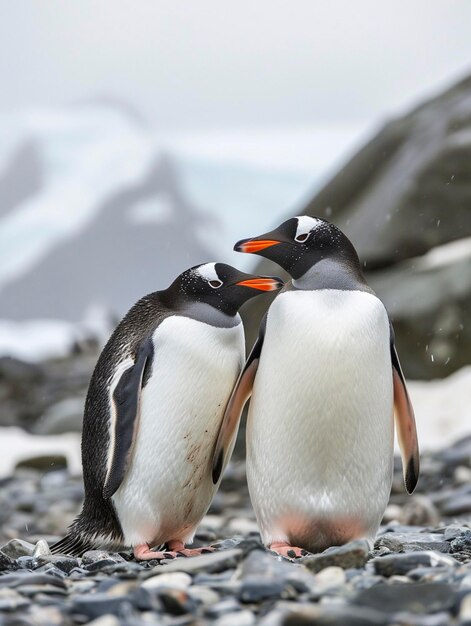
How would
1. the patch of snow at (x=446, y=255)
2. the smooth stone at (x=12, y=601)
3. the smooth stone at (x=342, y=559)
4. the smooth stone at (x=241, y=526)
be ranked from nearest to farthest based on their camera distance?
the smooth stone at (x=12, y=601), the smooth stone at (x=342, y=559), the smooth stone at (x=241, y=526), the patch of snow at (x=446, y=255)

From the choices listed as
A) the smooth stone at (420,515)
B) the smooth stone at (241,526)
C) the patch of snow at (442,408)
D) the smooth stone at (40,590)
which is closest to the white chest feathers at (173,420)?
the smooth stone at (40,590)

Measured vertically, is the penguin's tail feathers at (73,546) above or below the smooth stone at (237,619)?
below

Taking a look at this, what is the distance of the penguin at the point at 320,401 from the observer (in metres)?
2.44

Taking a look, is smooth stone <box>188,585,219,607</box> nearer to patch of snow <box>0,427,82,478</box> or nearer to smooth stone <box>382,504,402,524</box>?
smooth stone <box>382,504,402,524</box>

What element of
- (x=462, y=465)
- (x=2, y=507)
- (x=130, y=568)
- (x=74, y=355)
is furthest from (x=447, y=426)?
(x=74, y=355)

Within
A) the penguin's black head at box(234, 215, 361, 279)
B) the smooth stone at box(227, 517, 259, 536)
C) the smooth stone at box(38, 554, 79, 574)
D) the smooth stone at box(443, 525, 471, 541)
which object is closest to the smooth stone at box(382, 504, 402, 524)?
the smooth stone at box(227, 517, 259, 536)

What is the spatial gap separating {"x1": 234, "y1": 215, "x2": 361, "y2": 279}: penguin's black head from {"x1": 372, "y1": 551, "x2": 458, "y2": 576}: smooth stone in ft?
2.64

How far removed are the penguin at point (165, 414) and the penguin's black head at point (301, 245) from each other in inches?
4.6

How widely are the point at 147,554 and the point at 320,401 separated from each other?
1.91ft

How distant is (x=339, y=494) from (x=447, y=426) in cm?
437

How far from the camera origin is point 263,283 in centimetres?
268

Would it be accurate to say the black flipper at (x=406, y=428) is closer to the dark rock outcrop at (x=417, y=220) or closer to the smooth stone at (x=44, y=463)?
the dark rock outcrop at (x=417, y=220)

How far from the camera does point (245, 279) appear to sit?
8.87ft

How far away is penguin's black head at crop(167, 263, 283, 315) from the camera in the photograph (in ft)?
8.82
